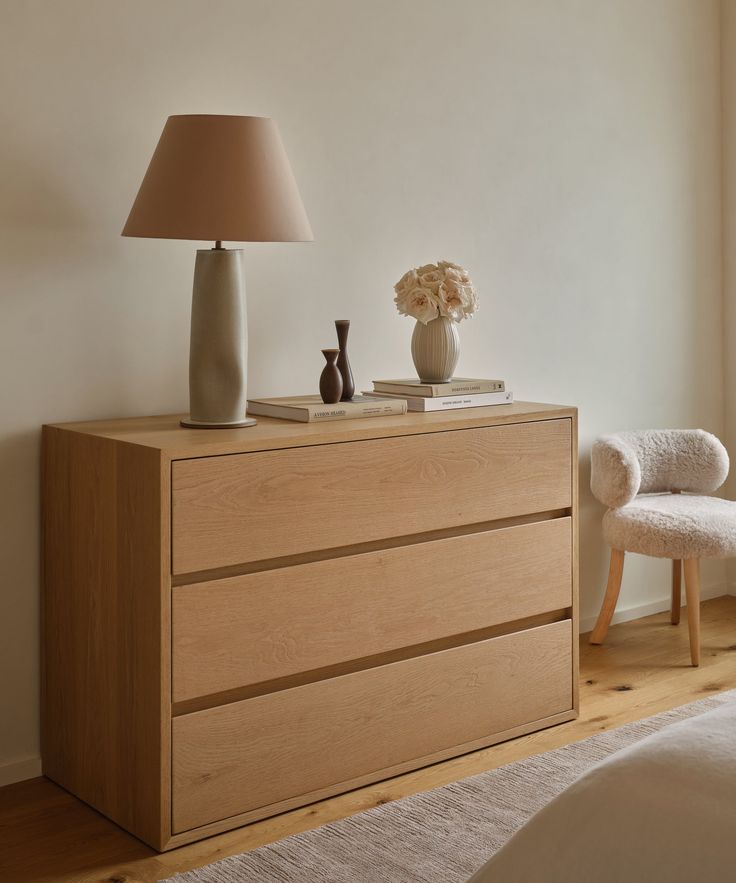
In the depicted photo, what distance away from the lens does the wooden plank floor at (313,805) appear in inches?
77.1

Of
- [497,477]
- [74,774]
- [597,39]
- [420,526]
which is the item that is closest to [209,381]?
[420,526]

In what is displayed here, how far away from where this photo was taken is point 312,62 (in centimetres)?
259

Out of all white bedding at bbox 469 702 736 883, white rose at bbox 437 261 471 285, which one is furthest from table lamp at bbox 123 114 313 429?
white bedding at bbox 469 702 736 883

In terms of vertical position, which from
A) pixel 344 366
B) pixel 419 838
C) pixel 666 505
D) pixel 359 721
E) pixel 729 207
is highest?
pixel 729 207

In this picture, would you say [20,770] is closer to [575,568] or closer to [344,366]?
[344,366]

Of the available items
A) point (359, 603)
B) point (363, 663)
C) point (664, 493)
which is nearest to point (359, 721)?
point (363, 663)

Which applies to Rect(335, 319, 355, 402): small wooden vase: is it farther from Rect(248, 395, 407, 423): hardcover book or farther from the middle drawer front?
the middle drawer front

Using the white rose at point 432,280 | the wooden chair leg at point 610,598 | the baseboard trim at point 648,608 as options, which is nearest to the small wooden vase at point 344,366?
the white rose at point 432,280

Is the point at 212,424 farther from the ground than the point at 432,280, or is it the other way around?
the point at 432,280

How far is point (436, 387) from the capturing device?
2.49m

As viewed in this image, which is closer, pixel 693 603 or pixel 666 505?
pixel 693 603

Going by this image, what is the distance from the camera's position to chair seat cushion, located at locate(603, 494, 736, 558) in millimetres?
2951

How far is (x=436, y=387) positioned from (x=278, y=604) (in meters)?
0.68

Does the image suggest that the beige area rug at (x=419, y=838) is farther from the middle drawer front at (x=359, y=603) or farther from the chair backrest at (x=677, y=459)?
the chair backrest at (x=677, y=459)
